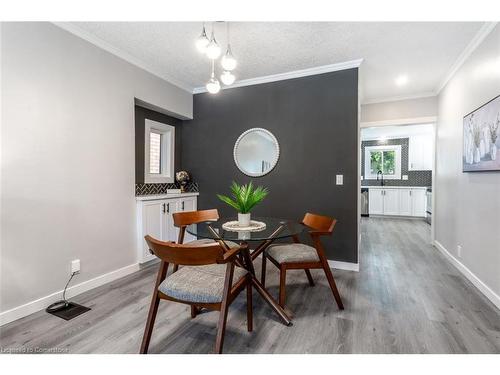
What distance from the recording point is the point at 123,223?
2838mm

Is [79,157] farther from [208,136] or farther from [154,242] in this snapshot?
[208,136]

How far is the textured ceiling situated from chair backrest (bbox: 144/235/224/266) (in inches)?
80.4

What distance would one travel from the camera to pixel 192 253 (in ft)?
4.29

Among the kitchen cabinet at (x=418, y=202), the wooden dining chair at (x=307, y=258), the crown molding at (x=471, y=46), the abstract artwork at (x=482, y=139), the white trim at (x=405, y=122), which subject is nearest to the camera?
the wooden dining chair at (x=307, y=258)

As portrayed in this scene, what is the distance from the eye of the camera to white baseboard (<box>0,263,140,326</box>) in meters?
1.89

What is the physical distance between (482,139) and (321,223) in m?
1.77

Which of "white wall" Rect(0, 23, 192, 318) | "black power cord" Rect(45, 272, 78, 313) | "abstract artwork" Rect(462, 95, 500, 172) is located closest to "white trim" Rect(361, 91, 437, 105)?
"abstract artwork" Rect(462, 95, 500, 172)

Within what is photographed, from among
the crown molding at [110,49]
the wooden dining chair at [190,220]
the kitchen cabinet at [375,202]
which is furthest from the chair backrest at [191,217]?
the kitchen cabinet at [375,202]

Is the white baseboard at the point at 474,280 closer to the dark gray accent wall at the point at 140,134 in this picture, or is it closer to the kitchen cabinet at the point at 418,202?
the kitchen cabinet at the point at 418,202

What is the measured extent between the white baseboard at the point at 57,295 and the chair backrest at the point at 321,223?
2134mm

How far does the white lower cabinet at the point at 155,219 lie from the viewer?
3010mm

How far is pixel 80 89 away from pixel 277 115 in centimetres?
228
